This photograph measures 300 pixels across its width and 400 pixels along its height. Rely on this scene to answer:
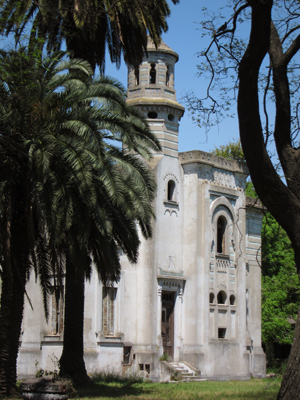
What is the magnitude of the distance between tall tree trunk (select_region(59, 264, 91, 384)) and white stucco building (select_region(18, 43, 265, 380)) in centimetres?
770

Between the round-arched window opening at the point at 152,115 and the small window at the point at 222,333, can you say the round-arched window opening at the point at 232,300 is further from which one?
the round-arched window opening at the point at 152,115

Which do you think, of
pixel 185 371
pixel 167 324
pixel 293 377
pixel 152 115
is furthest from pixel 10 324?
pixel 152 115

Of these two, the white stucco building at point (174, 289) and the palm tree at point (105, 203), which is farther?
Answer: the white stucco building at point (174, 289)

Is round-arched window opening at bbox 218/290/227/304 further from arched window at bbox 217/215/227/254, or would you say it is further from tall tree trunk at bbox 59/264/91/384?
tall tree trunk at bbox 59/264/91/384

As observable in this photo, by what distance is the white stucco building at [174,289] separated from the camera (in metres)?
29.8

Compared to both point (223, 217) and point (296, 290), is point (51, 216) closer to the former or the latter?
point (223, 217)

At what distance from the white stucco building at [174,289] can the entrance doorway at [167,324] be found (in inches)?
1.9

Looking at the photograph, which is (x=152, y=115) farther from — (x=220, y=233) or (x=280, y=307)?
(x=280, y=307)

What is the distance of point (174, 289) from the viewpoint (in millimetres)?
32719

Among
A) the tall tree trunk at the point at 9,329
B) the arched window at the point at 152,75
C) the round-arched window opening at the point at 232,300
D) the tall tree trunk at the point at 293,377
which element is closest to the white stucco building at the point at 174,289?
the round-arched window opening at the point at 232,300

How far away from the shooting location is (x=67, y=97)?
→ 752 inches

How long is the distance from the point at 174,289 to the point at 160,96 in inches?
383

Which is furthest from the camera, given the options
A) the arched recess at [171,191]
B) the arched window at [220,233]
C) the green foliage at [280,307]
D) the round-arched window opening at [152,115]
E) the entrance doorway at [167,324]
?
the green foliage at [280,307]

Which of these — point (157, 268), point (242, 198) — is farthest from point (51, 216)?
point (242, 198)
